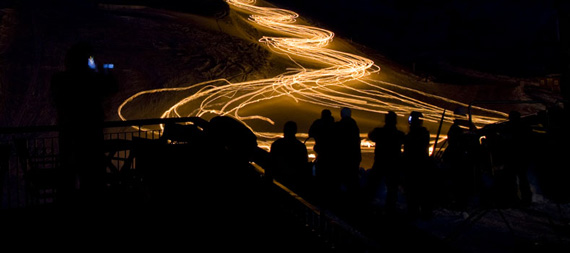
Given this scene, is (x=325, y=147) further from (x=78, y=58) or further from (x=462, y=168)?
(x=78, y=58)

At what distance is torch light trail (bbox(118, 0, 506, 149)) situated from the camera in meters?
16.2

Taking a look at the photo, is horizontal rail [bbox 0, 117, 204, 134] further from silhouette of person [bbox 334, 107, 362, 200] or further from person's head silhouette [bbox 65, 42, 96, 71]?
silhouette of person [bbox 334, 107, 362, 200]

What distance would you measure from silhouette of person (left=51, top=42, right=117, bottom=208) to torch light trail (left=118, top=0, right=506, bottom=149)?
937 cm

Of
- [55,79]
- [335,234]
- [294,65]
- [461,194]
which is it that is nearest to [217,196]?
[335,234]

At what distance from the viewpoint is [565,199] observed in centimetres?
727

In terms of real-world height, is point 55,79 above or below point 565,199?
above

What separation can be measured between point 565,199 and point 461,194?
165cm

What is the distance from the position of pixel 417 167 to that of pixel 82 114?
506 cm

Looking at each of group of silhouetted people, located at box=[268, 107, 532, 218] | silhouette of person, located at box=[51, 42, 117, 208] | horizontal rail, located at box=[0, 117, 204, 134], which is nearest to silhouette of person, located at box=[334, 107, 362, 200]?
group of silhouetted people, located at box=[268, 107, 532, 218]

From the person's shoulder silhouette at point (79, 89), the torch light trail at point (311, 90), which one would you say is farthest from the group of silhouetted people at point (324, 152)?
the torch light trail at point (311, 90)

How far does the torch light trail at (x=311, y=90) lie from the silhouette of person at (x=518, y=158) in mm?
7804

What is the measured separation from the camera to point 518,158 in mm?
7285

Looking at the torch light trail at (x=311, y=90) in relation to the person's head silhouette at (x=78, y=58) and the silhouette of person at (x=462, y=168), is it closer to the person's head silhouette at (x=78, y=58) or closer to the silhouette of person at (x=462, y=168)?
the silhouette of person at (x=462, y=168)

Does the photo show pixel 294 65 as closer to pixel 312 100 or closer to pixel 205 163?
pixel 312 100
